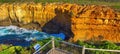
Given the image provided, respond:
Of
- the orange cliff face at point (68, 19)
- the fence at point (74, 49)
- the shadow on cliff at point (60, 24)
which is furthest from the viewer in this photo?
the shadow on cliff at point (60, 24)

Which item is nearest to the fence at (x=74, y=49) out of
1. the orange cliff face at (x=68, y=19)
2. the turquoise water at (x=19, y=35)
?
the orange cliff face at (x=68, y=19)

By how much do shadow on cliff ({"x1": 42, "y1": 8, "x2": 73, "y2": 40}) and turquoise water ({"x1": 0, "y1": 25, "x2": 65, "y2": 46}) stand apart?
100 cm

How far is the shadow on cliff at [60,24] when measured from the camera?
4358cm

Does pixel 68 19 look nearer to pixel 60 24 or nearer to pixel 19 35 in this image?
pixel 60 24

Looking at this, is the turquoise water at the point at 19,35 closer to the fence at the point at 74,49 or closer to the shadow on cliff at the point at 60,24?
the shadow on cliff at the point at 60,24

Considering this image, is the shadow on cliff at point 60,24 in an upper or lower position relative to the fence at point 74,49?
lower

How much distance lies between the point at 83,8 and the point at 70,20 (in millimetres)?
2813

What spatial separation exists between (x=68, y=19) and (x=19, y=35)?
27.8ft

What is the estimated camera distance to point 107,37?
40.2 m

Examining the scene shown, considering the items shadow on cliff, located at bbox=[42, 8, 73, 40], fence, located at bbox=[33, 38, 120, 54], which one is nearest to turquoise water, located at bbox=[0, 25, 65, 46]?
shadow on cliff, located at bbox=[42, 8, 73, 40]

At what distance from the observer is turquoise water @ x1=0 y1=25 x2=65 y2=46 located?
43656mm

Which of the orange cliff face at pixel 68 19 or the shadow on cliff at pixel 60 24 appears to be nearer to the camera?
the orange cliff face at pixel 68 19

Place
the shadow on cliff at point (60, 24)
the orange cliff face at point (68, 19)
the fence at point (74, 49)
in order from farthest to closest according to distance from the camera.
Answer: the shadow on cliff at point (60, 24) < the orange cliff face at point (68, 19) < the fence at point (74, 49)

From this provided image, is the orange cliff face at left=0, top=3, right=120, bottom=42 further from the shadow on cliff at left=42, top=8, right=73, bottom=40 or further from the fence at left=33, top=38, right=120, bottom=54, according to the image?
the fence at left=33, top=38, right=120, bottom=54
